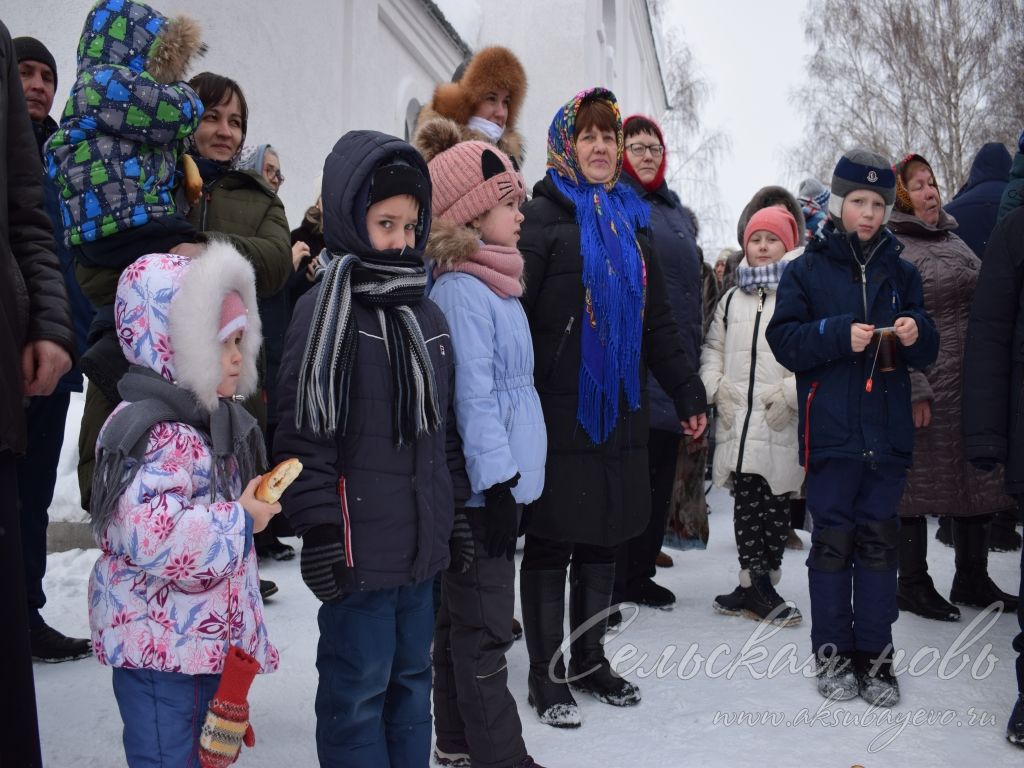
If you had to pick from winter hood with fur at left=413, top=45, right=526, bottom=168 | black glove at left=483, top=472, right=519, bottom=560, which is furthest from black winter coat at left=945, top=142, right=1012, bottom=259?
black glove at left=483, top=472, right=519, bottom=560

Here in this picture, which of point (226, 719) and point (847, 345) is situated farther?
point (847, 345)

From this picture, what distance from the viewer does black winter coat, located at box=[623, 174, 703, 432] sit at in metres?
4.45

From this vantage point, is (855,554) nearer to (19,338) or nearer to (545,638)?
(545,638)

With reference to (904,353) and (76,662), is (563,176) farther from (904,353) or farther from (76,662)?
(76,662)

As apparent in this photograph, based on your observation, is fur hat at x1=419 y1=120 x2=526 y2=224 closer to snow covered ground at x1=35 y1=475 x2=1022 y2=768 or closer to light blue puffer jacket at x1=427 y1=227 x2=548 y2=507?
light blue puffer jacket at x1=427 y1=227 x2=548 y2=507

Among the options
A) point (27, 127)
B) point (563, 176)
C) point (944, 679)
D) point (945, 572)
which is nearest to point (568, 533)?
point (563, 176)

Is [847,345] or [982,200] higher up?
[982,200]

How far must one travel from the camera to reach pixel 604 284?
3.27m

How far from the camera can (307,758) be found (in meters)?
2.80

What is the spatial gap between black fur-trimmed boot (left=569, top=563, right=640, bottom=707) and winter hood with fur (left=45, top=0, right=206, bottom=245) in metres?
1.84

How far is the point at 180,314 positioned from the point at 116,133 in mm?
802

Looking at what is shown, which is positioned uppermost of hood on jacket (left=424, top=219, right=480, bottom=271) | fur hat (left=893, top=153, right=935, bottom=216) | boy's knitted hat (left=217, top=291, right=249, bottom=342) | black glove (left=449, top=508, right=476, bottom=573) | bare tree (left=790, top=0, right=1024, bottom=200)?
bare tree (left=790, top=0, right=1024, bottom=200)

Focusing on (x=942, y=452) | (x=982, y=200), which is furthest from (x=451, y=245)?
(x=982, y=200)

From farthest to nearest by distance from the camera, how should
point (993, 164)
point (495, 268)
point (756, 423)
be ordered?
point (993, 164) < point (756, 423) < point (495, 268)
